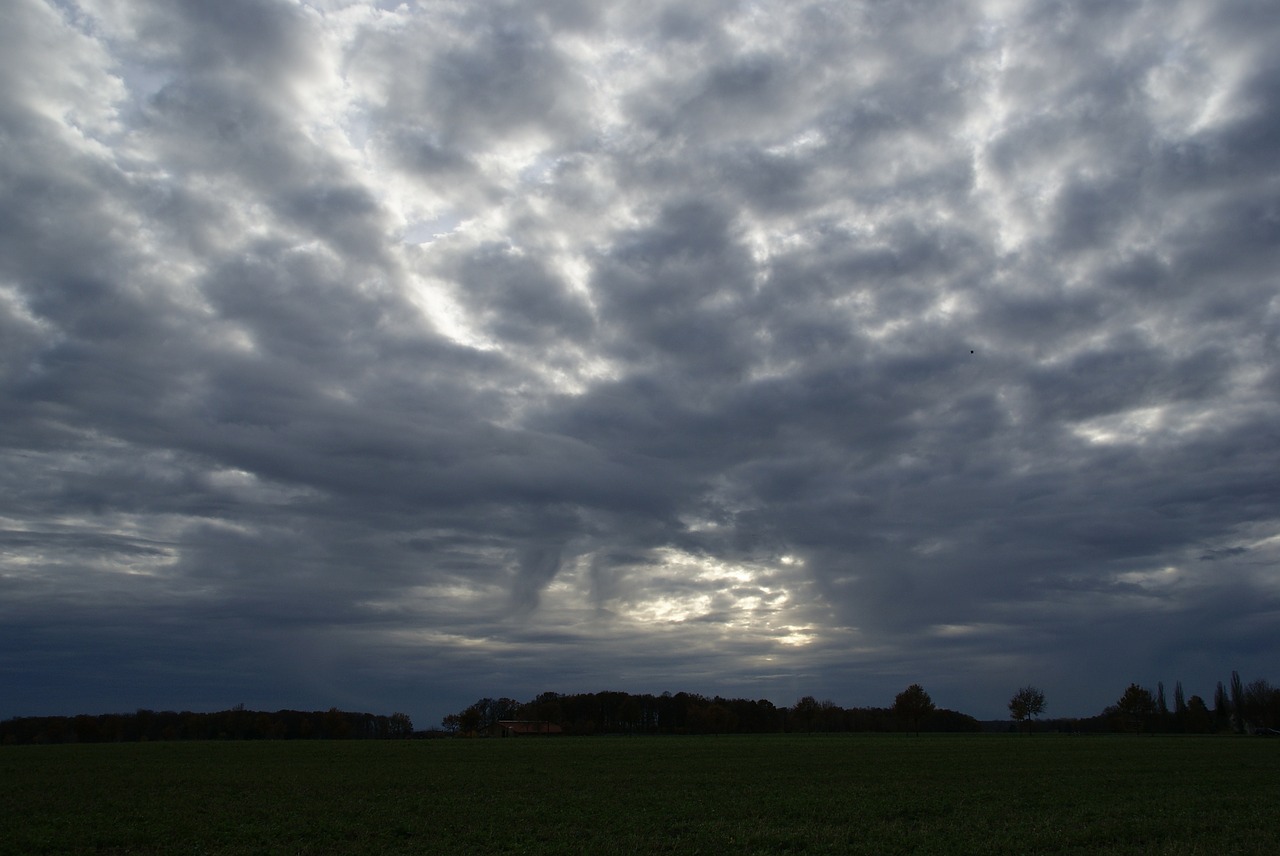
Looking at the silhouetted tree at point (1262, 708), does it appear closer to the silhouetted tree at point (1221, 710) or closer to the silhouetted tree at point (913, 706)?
the silhouetted tree at point (1221, 710)

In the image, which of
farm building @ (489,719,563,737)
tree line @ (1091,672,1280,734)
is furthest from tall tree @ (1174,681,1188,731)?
farm building @ (489,719,563,737)

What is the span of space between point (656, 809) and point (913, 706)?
124435 millimetres

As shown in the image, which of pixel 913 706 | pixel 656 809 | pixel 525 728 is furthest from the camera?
pixel 525 728

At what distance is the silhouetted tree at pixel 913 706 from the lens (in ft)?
462

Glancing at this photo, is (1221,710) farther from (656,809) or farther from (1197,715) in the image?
(656,809)

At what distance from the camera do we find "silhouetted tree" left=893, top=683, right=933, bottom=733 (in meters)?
141

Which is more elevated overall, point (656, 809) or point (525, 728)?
point (656, 809)

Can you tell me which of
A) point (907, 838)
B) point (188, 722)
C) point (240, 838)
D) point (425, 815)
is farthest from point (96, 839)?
point (188, 722)

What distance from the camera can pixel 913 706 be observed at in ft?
462

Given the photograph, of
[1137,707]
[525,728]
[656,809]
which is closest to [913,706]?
[1137,707]

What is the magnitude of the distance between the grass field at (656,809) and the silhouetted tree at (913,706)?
94869 millimetres

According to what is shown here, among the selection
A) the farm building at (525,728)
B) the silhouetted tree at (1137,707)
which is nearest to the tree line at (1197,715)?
the silhouetted tree at (1137,707)

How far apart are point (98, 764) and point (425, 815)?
41.4 metres

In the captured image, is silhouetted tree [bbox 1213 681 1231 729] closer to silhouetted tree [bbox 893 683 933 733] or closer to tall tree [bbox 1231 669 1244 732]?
tall tree [bbox 1231 669 1244 732]
